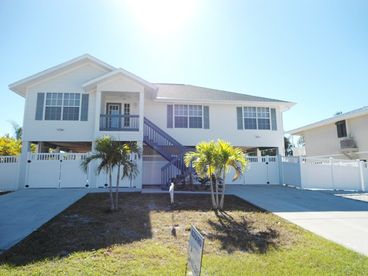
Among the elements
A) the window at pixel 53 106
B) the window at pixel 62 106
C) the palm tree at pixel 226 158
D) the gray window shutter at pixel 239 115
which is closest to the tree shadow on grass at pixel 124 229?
the palm tree at pixel 226 158

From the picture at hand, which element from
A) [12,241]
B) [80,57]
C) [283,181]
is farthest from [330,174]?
[80,57]

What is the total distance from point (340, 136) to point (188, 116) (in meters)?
14.5

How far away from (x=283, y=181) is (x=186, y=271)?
44.1ft

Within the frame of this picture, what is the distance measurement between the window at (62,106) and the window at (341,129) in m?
21.7

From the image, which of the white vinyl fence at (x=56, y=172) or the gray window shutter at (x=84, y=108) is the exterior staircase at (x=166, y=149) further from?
the white vinyl fence at (x=56, y=172)

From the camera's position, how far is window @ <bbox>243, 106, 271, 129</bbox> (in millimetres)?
17578

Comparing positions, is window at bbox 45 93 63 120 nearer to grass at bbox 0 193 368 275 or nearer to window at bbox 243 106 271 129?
grass at bbox 0 193 368 275

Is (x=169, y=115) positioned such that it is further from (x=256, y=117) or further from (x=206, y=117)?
(x=256, y=117)

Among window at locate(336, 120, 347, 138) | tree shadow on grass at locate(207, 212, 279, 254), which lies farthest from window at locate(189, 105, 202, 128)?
window at locate(336, 120, 347, 138)

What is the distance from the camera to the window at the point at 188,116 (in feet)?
55.4

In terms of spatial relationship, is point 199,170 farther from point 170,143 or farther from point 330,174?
point 330,174

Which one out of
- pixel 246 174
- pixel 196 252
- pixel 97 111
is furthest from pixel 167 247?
pixel 246 174

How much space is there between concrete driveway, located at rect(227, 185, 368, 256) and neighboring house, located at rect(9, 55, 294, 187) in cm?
A: 535

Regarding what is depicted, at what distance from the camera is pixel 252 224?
23.5 feet
